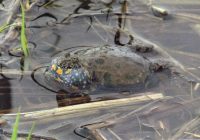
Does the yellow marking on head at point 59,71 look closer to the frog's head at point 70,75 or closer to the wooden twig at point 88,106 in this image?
the frog's head at point 70,75

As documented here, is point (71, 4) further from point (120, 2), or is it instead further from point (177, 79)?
point (177, 79)

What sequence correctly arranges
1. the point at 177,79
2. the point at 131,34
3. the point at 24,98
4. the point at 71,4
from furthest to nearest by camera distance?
the point at 71,4, the point at 131,34, the point at 177,79, the point at 24,98

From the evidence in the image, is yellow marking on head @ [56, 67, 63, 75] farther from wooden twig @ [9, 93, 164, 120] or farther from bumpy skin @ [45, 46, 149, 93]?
wooden twig @ [9, 93, 164, 120]

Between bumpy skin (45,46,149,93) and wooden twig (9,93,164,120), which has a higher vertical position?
bumpy skin (45,46,149,93)

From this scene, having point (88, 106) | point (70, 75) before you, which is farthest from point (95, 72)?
point (88, 106)

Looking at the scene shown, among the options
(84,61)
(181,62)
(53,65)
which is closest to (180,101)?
(181,62)

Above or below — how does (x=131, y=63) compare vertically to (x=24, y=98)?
above

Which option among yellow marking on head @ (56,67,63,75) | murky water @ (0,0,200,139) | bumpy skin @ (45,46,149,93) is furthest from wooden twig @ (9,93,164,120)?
yellow marking on head @ (56,67,63,75)
